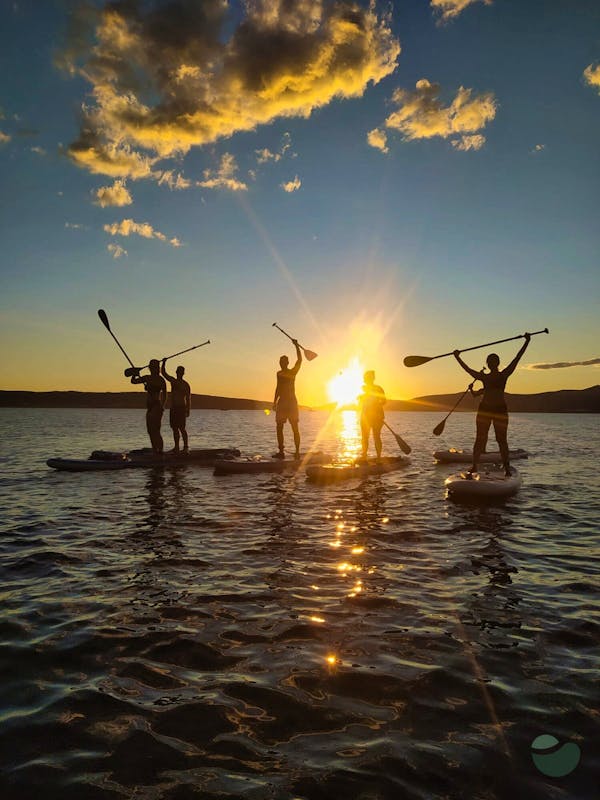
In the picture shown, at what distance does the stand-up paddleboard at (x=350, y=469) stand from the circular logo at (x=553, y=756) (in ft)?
41.6

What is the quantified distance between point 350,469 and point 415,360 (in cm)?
447

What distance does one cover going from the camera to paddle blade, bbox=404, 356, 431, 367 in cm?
1767

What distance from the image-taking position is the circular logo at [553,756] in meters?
3.24

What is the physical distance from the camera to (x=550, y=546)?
8898 mm

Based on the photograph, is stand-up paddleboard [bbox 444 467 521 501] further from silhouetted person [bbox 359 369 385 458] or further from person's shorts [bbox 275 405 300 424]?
person's shorts [bbox 275 405 300 424]

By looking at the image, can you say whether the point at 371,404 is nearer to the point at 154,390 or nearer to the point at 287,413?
the point at 287,413

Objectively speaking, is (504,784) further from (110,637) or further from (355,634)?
(110,637)

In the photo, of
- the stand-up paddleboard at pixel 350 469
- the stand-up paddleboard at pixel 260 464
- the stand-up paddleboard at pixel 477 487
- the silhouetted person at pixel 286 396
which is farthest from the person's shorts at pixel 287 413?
the stand-up paddleboard at pixel 477 487

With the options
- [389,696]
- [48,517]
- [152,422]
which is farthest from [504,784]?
[152,422]

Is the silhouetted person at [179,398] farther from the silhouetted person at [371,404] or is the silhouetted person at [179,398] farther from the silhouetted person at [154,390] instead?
the silhouetted person at [371,404]

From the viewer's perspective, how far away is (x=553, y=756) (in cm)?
340

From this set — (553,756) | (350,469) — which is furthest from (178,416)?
(553,756)

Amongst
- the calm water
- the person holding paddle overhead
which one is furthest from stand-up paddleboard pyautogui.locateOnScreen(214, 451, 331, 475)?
the calm water

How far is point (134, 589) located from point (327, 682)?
10.6 ft
